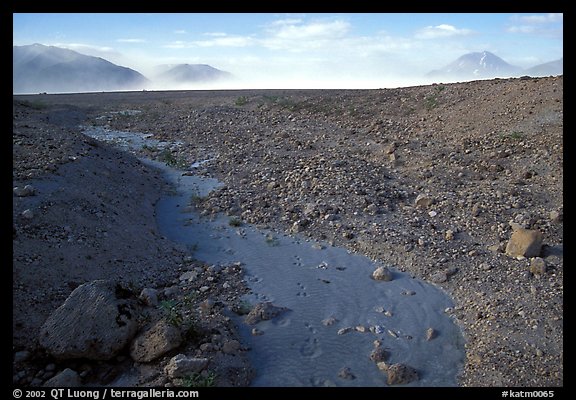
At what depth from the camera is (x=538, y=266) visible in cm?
621

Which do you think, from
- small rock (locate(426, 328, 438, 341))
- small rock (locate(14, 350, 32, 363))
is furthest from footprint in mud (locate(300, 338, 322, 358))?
small rock (locate(14, 350, 32, 363))

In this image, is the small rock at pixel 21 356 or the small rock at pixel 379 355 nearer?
the small rock at pixel 21 356

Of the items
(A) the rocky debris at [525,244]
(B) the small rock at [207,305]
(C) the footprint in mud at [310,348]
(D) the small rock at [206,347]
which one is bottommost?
(C) the footprint in mud at [310,348]

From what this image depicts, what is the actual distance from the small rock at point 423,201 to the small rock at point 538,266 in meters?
2.49

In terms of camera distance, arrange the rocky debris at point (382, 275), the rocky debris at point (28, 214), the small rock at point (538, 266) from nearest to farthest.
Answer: the small rock at point (538, 266), the rocky debris at point (382, 275), the rocky debris at point (28, 214)

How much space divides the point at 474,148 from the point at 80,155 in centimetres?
911

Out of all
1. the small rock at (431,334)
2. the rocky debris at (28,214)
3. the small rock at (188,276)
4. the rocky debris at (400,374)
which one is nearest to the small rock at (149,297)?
the small rock at (188,276)

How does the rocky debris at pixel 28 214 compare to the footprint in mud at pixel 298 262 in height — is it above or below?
Result: above

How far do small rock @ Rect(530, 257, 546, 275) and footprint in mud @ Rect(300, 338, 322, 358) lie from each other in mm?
3189

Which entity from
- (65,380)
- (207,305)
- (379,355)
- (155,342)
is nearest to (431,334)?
(379,355)

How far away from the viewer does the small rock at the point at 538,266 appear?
20.3ft

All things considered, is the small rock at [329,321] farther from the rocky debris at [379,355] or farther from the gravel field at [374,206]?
the gravel field at [374,206]
